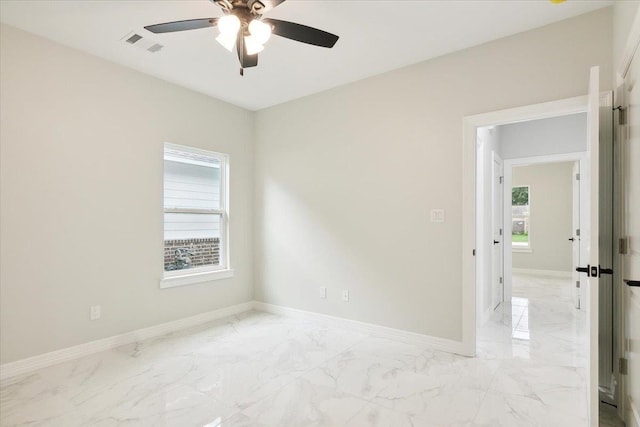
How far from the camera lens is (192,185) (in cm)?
412

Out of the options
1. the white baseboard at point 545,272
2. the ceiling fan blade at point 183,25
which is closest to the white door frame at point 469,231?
the ceiling fan blade at point 183,25

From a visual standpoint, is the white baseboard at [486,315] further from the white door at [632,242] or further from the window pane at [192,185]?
the window pane at [192,185]

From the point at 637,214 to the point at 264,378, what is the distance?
102 inches

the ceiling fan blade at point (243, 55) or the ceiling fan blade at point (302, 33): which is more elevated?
the ceiling fan blade at point (302, 33)

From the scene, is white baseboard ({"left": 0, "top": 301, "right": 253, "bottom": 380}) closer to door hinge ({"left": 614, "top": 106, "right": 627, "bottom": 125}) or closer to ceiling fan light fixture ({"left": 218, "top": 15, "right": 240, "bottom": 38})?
ceiling fan light fixture ({"left": 218, "top": 15, "right": 240, "bottom": 38})

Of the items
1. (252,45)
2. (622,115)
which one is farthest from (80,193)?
(622,115)

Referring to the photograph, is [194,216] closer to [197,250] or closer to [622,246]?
[197,250]

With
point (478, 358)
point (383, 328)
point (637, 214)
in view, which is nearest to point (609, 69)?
point (637, 214)

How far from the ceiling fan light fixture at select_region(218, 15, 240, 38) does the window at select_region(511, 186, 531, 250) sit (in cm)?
790

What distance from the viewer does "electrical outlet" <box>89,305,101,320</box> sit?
10.3ft

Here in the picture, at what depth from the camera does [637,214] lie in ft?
5.86

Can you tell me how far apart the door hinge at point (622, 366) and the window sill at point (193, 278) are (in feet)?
12.4

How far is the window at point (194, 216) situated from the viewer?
386cm

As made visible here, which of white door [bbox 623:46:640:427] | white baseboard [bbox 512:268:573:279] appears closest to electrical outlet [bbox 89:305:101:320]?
white door [bbox 623:46:640:427]
